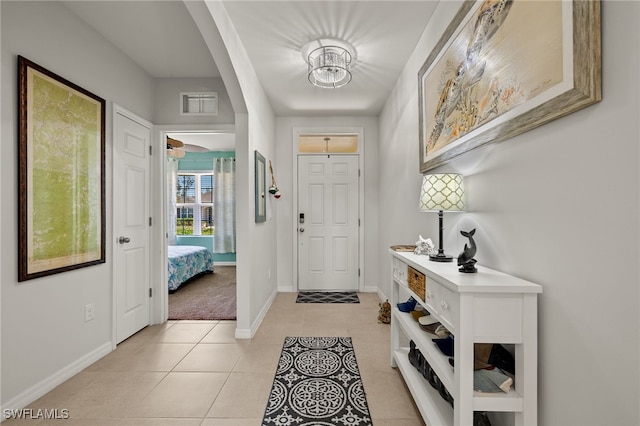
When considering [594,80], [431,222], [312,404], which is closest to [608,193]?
[594,80]

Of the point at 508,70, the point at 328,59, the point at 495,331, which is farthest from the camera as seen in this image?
the point at 328,59

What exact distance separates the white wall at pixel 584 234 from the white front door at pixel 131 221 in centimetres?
283

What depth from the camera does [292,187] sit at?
4.47 meters

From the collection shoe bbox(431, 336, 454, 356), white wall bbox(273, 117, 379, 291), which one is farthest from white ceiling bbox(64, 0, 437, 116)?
shoe bbox(431, 336, 454, 356)

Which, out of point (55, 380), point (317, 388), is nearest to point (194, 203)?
point (55, 380)

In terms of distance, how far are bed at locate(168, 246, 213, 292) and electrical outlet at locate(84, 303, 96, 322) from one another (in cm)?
193

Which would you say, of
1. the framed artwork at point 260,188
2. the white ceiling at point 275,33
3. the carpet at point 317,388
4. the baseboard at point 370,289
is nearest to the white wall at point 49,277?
the white ceiling at point 275,33

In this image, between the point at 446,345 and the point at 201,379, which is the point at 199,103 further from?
the point at 446,345

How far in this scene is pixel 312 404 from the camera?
5.98 feet

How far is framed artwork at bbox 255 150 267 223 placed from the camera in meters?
3.17

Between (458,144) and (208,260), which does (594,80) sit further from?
(208,260)

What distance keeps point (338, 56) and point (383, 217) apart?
2110 mm

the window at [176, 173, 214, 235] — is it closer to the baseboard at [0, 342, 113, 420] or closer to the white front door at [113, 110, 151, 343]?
the white front door at [113, 110, 151, 343]

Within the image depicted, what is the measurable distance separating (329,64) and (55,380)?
3.02m
